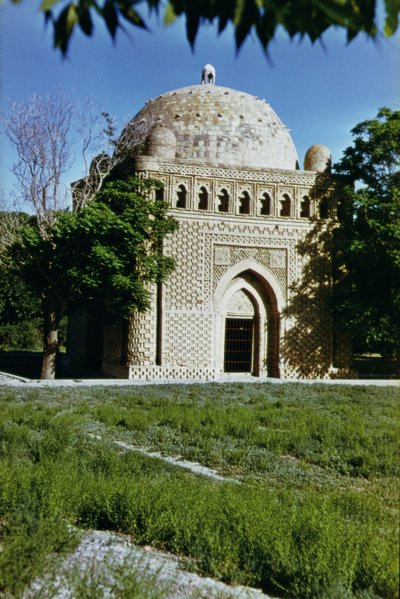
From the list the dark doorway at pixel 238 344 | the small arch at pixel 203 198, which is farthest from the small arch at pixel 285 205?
the dark doorway at pixel 238 344

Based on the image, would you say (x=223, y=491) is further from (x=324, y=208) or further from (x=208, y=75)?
(x=208, y=75)

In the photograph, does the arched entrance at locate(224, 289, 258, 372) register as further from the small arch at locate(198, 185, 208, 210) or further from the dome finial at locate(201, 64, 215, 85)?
the dome finial at locate(201, 64, 215, 85)

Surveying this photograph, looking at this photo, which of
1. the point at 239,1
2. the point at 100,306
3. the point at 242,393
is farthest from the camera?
the point at 100,306

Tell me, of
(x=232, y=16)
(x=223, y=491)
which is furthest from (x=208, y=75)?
(x=232, y=16)

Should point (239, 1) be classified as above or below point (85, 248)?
below

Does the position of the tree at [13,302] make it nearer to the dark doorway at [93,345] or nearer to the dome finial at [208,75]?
the dark doorway at [93,345]

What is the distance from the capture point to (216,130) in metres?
19.8

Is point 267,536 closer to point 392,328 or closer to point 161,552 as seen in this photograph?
point 161,552

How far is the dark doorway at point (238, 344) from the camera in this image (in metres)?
18.4

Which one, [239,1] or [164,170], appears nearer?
[239,1]

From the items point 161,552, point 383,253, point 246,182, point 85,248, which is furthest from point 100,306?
point 161,552

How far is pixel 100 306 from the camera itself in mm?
18062

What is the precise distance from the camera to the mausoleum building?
675 inches

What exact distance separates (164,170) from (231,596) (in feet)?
51.2
